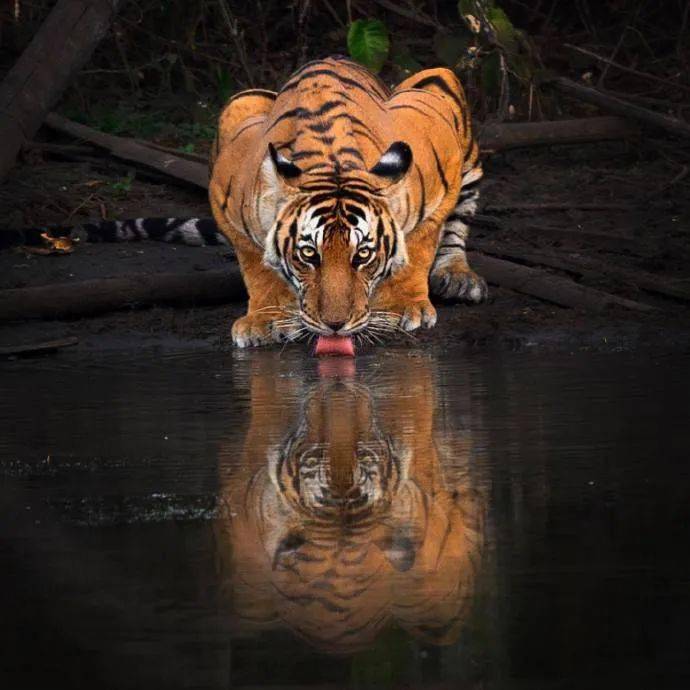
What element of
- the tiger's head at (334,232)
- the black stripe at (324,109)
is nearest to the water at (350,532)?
the tiger's head at (334,232)

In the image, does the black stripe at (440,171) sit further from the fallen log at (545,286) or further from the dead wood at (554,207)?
the dead wood at (554,207)

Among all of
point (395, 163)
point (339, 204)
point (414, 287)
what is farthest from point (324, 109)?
point (414, 287)

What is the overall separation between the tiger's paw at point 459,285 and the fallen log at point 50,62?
9.80ft

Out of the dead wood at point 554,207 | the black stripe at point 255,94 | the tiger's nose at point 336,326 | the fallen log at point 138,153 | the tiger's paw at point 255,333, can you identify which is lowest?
the tiger's nose at point 336,326

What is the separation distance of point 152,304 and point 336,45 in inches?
247

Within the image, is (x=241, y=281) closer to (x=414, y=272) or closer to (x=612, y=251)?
(x=414, y=272)

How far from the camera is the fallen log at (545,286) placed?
9172 mm

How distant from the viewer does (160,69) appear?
14.6 metres

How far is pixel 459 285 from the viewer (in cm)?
971

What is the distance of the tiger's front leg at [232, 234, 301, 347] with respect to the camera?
8906 mm

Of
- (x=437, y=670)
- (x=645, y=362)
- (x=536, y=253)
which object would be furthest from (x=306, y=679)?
(x=536, y=253)

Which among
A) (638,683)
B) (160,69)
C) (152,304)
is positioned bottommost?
(638,683)

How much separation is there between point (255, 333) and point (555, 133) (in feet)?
14.7

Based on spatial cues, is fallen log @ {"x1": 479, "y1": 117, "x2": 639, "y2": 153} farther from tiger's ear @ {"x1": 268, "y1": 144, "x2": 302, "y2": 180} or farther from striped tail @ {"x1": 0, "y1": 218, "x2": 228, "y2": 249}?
tiger's ear @ {"x1": 268, "y1": 144, "x2": 302, "y2": 180}
